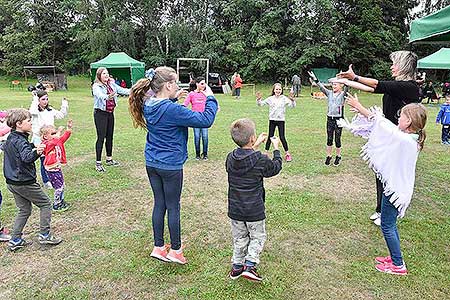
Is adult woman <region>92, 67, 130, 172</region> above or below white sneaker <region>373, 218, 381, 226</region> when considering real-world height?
above

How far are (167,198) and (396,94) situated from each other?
7.78 feet

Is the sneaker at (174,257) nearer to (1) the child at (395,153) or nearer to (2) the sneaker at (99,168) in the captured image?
(1) the child at (395,153)

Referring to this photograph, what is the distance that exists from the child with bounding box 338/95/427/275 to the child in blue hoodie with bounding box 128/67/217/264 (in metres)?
1.34

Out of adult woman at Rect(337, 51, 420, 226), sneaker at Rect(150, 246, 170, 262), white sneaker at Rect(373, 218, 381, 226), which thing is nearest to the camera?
sneaker at Rect(150, 246, 170, 262)

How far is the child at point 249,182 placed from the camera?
3.00 meters

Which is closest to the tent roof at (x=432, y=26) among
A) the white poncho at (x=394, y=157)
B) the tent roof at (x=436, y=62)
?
the white poncho at (x=394, y=157)

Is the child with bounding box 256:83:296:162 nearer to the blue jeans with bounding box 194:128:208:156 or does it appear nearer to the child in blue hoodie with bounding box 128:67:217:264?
the blue jeans with bounding box 194:128:208:156

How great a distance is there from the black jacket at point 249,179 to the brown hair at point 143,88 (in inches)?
32.2

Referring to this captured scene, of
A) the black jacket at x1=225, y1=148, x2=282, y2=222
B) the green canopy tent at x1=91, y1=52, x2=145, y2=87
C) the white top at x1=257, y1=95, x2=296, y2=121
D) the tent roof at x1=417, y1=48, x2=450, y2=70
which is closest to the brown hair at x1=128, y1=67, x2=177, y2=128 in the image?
the black jacket at x1=225, y1=148, x2=282, y2=222

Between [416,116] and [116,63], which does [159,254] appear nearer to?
[416,116]

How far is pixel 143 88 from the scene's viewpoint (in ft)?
10.5

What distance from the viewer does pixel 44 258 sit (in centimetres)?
363

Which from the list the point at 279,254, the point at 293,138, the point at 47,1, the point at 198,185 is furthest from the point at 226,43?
the point at 279,254

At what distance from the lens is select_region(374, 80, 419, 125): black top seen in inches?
142
